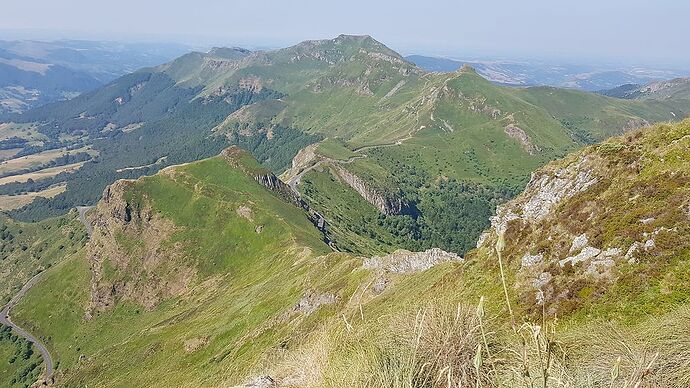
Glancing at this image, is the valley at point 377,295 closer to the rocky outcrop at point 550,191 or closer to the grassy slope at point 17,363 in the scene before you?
the rocky outcrop at point 550,191

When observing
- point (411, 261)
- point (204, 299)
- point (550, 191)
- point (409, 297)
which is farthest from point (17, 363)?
point (550, 191)

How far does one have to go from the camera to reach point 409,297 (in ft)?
196

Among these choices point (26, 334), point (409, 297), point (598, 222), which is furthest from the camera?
point (26, 334)

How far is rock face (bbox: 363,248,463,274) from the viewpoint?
80688 mm

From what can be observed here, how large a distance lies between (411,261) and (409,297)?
25466 mm

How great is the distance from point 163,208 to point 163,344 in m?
78.3

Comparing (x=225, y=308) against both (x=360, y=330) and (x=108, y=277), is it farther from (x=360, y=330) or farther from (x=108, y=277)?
(x=360, y=330)

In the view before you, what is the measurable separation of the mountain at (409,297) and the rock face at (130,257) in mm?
579

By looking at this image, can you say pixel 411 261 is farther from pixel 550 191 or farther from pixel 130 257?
pixel 130 257

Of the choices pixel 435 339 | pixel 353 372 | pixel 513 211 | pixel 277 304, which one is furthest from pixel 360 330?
pixel 277 304

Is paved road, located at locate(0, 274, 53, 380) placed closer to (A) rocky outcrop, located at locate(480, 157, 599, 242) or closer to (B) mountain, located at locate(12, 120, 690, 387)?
(B) mountain, located at locate(12, 120, 690, 387)

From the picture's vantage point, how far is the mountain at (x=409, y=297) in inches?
417

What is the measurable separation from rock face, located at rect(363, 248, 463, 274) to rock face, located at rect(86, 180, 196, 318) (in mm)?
104986

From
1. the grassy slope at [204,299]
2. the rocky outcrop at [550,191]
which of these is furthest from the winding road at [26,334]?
the rocky outcrop at [550,191]
